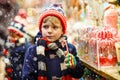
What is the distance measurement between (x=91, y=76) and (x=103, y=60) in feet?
1.37

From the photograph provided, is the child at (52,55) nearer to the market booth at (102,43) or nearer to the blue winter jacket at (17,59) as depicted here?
the market booth at (102,43)

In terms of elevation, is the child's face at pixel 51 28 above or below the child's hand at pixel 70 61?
above

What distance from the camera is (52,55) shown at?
203 centimetres

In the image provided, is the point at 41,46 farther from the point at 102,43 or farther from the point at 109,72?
the point at 109,72

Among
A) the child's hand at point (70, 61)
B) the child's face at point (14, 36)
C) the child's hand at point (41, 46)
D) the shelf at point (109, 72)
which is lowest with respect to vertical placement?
the shelf at point (109, 72)

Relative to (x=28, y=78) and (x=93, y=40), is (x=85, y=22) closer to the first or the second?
(x=93, y=40)

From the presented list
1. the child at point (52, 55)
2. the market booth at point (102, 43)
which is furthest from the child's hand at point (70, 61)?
the market booth at point (102, 43)

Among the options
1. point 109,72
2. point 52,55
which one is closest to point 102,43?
point 109,72

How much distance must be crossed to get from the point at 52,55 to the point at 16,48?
0.70m

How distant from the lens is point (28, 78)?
1953 millimetres

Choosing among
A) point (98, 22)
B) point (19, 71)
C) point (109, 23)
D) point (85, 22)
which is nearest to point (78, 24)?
point (85, 22)

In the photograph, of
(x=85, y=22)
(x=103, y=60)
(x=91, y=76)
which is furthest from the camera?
(x=85, y=22)

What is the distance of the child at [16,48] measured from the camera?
2.61m

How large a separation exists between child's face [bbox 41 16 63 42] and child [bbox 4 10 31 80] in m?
0.61
